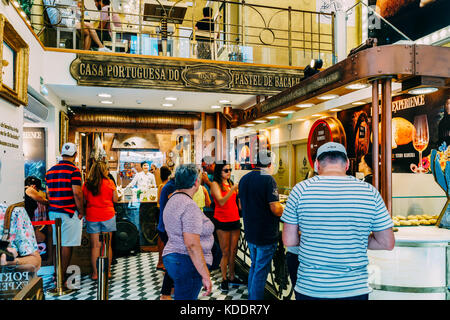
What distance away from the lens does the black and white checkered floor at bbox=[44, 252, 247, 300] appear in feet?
14.6

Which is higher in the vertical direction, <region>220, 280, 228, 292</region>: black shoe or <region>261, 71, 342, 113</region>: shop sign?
<region>261, 71, 342, 113</region>: shop sign

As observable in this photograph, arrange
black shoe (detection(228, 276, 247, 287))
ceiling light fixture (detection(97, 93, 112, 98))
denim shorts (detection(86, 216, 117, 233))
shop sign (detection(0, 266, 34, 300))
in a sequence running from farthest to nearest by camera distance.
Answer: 1. ceiling light fixture (detection(97, 93, 112, 98))
2. denim shorts (detection(86, 216, 117, 233))
3. black shoe (detection(228, 276, 247, 287))
4. shop sign (detection(0, 266, 34, 300))

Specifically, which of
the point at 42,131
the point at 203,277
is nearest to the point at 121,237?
the point at 42,131

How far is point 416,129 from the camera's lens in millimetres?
5262

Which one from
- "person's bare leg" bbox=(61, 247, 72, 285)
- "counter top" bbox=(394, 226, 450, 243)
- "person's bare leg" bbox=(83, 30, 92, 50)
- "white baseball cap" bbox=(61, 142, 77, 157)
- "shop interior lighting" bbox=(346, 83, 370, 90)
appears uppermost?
"person's bare leg" bbox=(83, 30, 92, 50)

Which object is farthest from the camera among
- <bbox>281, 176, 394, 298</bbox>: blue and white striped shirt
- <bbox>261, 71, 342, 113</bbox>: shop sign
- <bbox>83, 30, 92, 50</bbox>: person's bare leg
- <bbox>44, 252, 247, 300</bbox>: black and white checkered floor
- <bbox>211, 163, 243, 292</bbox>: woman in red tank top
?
<bbox>83, 30, 92, 50</bbox>: person's bare leg

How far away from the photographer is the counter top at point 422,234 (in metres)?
2.99

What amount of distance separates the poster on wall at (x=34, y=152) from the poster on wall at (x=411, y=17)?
7092mm

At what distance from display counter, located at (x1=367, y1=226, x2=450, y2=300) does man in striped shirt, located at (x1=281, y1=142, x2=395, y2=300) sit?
3.52 ft

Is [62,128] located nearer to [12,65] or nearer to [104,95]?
[104,95]

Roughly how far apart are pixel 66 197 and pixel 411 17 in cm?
631

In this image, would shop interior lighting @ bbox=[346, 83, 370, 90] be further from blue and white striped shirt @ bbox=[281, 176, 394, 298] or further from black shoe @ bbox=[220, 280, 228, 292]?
black shoe @ bbox=[220, 280, 228, 292]

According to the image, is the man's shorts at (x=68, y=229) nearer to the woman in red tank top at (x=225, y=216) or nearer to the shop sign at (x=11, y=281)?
the woman in red tank top at (x=225, y=216)

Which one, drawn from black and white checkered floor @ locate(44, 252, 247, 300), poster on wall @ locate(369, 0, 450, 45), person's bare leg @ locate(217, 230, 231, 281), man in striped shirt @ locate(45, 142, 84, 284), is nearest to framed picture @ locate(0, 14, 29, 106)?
man in striped shirt @ locate(45, 142, 84, 284)
